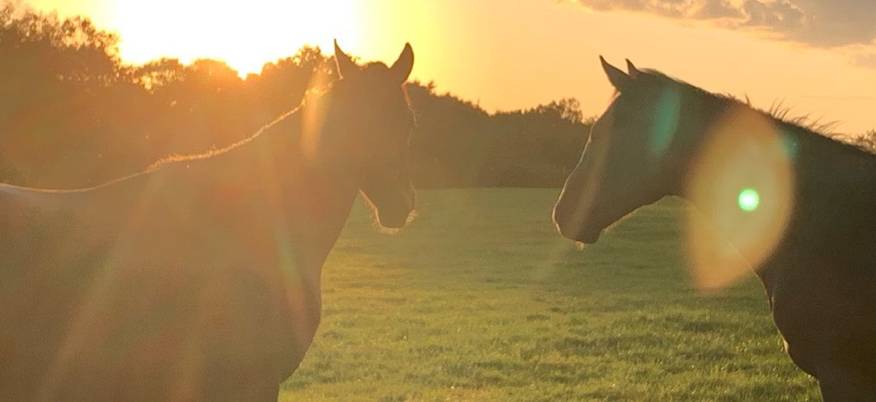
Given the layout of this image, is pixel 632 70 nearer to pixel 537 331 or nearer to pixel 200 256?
pixel 200 256

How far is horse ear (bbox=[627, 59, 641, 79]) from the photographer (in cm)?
670

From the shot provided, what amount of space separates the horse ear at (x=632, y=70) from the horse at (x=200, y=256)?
1.50m

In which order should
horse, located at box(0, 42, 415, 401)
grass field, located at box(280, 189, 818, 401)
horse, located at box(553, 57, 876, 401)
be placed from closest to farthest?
horse, located at box(0, 42, 415, 401)
horse, located at box(553, 57, 876, 401)
grass field, located at box(280, 189, 818, 401)

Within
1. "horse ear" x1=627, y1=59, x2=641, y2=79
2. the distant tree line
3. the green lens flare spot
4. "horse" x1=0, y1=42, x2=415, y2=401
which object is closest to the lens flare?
the green lens flare spot

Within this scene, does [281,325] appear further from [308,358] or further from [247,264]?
[308,358]

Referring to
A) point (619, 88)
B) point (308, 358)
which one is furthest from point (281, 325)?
point (308, 358)

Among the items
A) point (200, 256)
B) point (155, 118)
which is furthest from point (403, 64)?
point (155, 118)

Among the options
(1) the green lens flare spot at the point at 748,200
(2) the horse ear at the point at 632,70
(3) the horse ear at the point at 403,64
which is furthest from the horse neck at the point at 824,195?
(3) the horse ear at the point at 403,64

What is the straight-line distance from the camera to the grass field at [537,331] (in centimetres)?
1050

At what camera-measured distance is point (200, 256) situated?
5.98 m

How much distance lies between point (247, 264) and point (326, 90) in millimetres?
1303

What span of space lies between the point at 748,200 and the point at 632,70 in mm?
1166

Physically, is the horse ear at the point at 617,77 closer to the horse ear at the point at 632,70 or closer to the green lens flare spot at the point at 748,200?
the horse ear at the point at 632,70

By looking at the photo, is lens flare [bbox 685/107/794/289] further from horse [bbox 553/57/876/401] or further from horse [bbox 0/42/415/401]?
horse [bbox 0/42/415/401]
